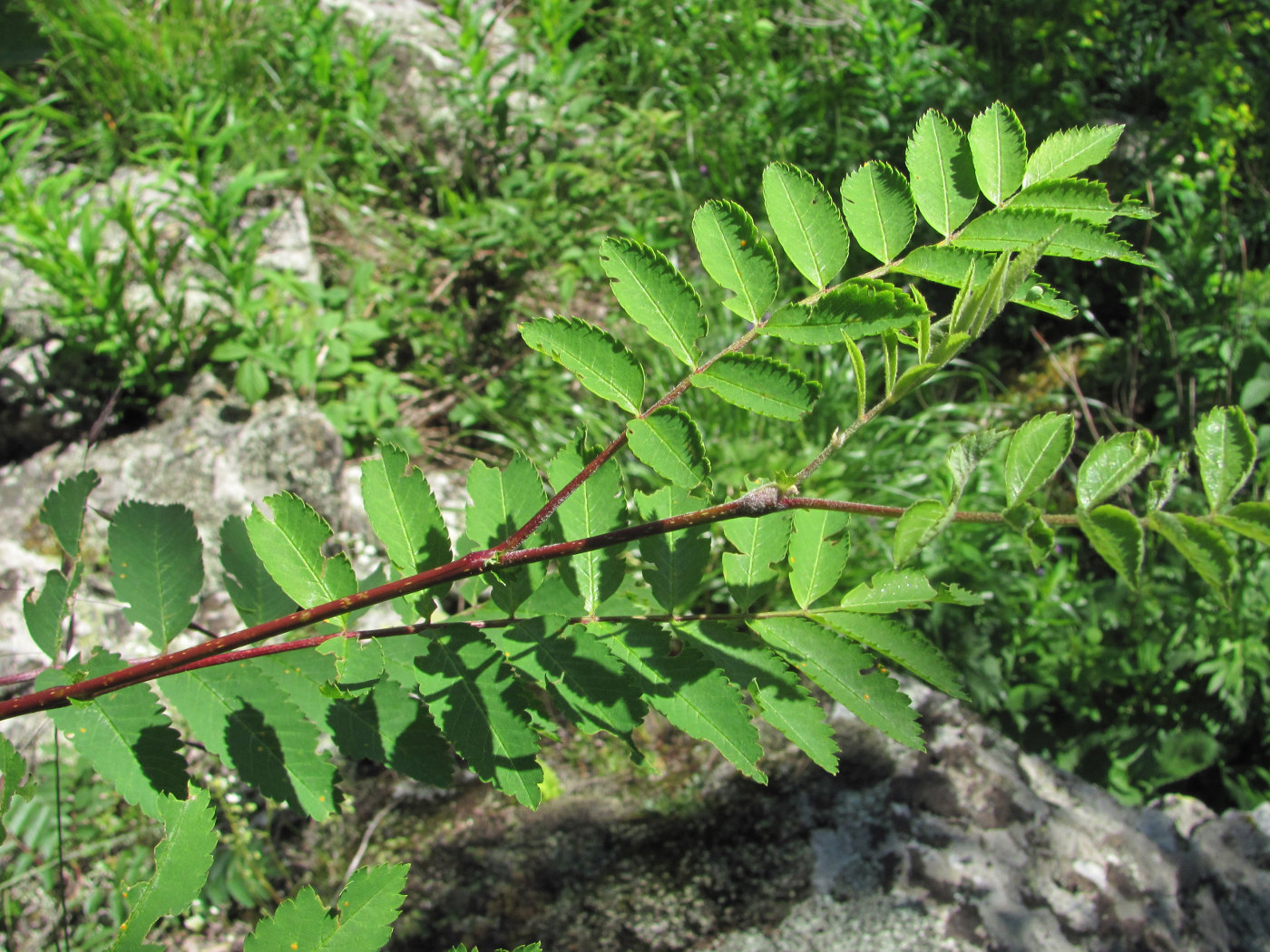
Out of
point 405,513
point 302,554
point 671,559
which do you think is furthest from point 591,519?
point 302,554

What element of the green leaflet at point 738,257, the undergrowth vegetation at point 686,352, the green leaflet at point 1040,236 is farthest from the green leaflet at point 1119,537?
the green leaflet at point 738,257

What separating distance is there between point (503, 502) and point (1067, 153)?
71 cm

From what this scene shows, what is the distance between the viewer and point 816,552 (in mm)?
989

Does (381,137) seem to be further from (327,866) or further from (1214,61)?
(1214,61)

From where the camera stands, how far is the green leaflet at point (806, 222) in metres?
0.88

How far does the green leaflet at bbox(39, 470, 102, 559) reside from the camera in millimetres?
1021

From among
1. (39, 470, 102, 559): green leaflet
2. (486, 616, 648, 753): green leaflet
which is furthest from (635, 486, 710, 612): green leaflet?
(39, 470, 102, 559): green leaflet

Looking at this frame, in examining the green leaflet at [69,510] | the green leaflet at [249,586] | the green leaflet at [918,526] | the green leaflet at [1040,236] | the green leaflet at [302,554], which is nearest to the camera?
the green leaflet at [918,526]

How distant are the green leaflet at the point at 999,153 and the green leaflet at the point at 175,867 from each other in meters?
0.93

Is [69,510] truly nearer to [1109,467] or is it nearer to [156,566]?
[156,566]

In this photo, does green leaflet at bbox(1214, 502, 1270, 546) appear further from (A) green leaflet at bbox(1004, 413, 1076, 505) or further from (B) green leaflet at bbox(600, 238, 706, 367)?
(B) green leaflet at bbox(600, 238, 706, 367)

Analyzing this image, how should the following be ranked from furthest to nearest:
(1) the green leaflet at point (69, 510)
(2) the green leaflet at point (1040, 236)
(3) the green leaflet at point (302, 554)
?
1. (1) the green leaflet at point (69, 510)
2. (3) the green leaflet at point (302, 554)
3. (2) the green leaflet at point (1040, 236)

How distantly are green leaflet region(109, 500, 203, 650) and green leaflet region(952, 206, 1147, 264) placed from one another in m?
0.96

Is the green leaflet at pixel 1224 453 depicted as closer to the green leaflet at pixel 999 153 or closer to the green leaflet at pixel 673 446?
the green leaflet at pixel 999 153
